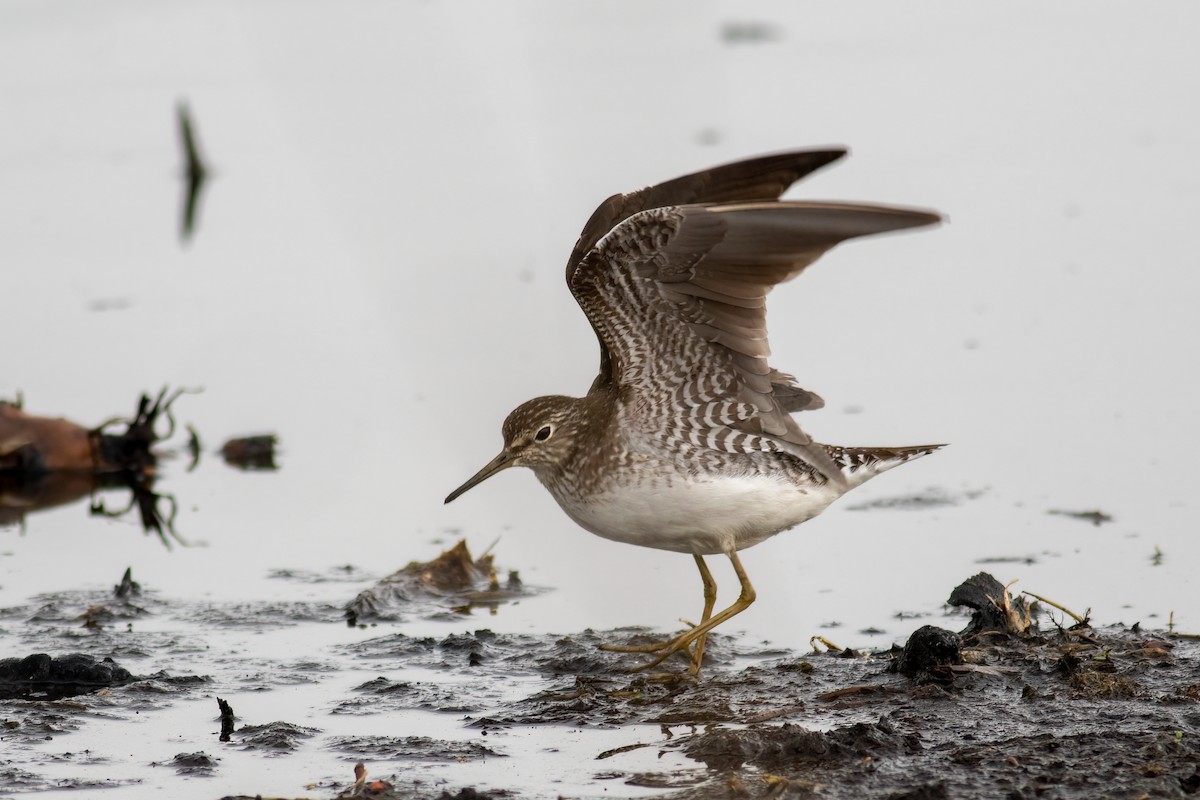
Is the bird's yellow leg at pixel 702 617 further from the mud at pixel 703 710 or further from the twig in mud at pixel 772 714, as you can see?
the twig in mud at pixel 772 714

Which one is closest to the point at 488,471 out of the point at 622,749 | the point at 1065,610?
the point at 622,749

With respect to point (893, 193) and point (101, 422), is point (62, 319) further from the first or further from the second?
point (893, 193)

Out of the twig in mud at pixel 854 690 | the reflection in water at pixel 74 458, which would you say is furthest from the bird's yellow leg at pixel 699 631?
the reflection in water at pixel 74 458

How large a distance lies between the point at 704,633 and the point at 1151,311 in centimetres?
453

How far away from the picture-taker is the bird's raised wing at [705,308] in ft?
19.8

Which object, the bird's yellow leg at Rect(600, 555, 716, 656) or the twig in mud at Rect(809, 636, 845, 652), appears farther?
the bird's yellow leg at Rect(600, 555, 716, 656)

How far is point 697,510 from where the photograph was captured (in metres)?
6.64

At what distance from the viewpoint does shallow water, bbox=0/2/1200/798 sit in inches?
277

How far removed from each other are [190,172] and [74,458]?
5215 mm

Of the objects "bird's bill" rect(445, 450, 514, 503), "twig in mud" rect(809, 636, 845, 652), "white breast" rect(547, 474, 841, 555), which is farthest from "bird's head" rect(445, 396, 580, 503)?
"twig in mud" rect(809, 636, 845, 652)

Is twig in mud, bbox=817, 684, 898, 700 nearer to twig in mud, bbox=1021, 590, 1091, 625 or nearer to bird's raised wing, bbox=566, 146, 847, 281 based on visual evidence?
twig in mud, bbox=1021, 590, 1091, 625

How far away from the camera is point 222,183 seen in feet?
44.5

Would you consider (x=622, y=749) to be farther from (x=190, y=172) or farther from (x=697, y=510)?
(x=190, y=172)

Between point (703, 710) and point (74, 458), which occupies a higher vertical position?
point (74, 458)
